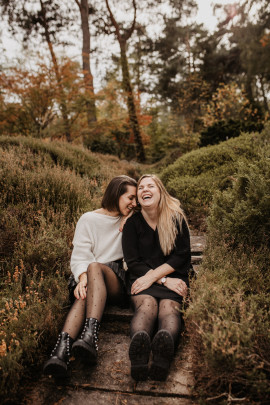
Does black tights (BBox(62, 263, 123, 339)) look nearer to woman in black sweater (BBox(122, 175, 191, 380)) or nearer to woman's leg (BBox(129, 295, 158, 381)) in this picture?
A: woman in black sweater (BBox(122, 175, 191, 380))

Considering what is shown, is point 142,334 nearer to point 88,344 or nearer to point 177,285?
point 88,344

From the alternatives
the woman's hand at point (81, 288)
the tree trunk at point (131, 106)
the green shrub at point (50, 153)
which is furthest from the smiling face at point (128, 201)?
the tree trunk at point (131, 106)

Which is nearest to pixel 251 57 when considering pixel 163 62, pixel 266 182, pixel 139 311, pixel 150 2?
pixel 150 2

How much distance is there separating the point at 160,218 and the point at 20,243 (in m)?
1.87

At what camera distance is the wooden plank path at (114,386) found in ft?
6.64

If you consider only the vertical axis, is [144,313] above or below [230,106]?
below

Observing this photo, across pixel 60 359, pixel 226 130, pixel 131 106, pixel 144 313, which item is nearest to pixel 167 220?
pixel 144 313

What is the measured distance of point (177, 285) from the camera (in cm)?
270

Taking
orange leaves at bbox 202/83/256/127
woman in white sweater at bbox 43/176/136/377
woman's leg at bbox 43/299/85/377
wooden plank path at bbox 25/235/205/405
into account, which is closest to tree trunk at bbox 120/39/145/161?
orange leaves at bbox 202/83/256/127

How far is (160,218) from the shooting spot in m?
3.03

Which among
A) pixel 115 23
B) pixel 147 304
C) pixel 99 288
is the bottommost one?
pixel 147 304

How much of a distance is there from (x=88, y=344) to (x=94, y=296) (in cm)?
42

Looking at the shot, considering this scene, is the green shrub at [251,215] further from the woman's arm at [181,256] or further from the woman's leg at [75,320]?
the woman's leg at [75,320]

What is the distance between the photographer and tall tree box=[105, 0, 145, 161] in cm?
1395
